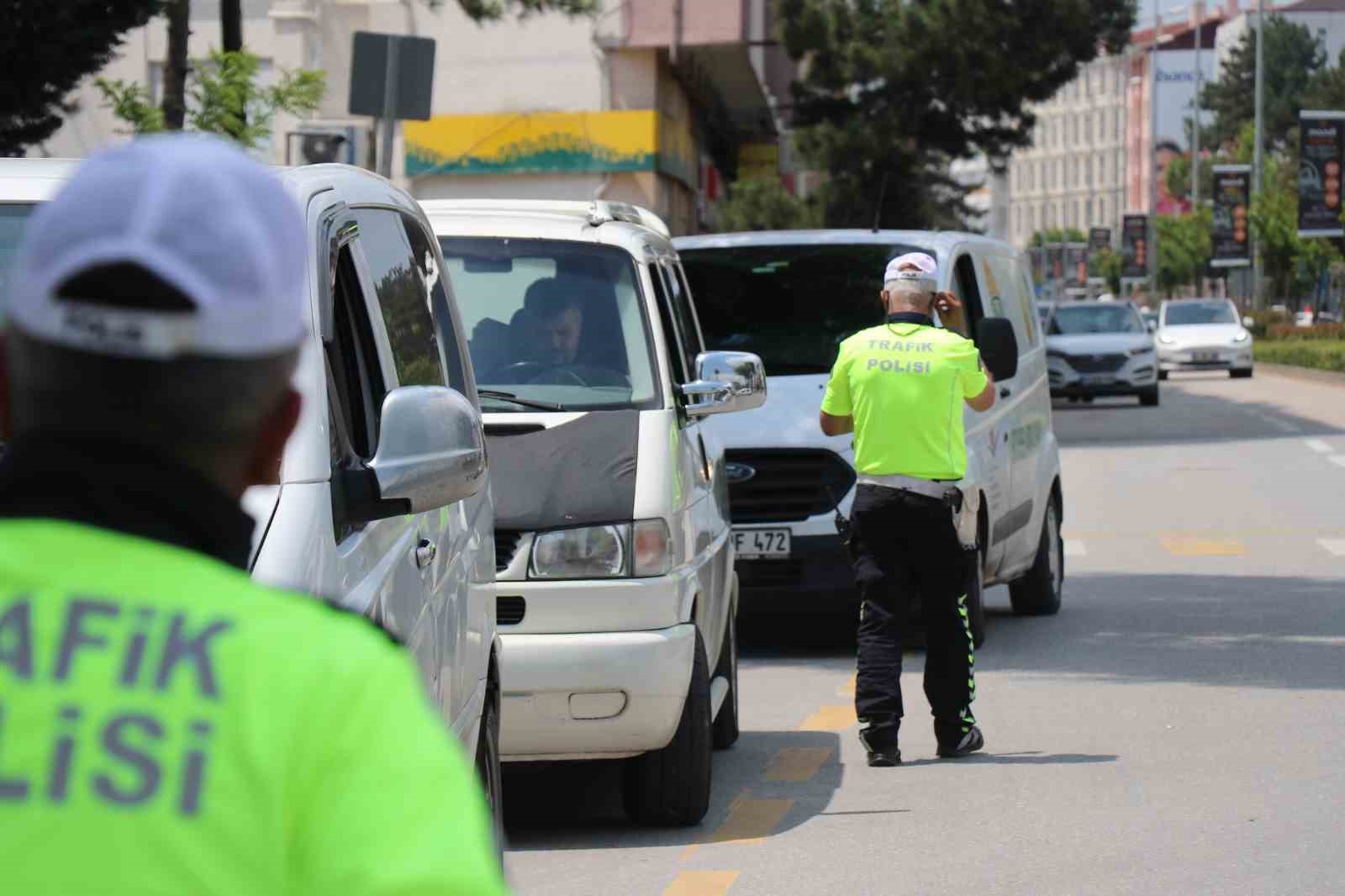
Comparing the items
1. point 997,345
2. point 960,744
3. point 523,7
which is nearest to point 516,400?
point 960,744

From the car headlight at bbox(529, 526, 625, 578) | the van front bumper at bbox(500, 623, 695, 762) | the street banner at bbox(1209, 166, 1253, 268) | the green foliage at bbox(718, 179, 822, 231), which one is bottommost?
the van front bumper at bbox(500, 623, 695, 762)

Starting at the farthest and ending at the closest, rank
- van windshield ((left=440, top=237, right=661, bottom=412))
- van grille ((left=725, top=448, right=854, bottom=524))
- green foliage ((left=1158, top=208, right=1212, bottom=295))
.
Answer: green foliage ((left=1158, top=208, right=1212, bottom=295)) → van grille ((left=725, top=448, right=854, bottom=524)) → van windshield ((left=440, top=237, right=661, bottom=412))

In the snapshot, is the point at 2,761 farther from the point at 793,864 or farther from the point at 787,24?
the point at 787,24

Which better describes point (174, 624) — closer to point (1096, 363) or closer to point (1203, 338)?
point (1096, 363)

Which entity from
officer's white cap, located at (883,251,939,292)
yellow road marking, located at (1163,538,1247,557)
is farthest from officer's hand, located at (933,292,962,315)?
yellow road marking, located at (1163,538,1247,557)

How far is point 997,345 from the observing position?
10.5 m

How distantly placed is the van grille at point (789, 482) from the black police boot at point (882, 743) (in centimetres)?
285

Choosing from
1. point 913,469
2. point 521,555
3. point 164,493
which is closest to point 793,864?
point 521,555

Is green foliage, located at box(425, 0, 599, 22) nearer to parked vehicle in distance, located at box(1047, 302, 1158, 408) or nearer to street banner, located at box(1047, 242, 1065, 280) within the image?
parked vehicle in distance, located at box(1047, 302, 1158, 408)

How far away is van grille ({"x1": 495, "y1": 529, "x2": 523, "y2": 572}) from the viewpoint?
24.4 ft

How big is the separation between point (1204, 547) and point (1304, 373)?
122 feet

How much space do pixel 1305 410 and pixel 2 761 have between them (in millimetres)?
36094

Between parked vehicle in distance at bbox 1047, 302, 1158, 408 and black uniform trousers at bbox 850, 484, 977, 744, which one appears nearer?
black uniform trousers at bbox 850, 484, 977, 744

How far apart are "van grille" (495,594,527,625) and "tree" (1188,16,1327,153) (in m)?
122
